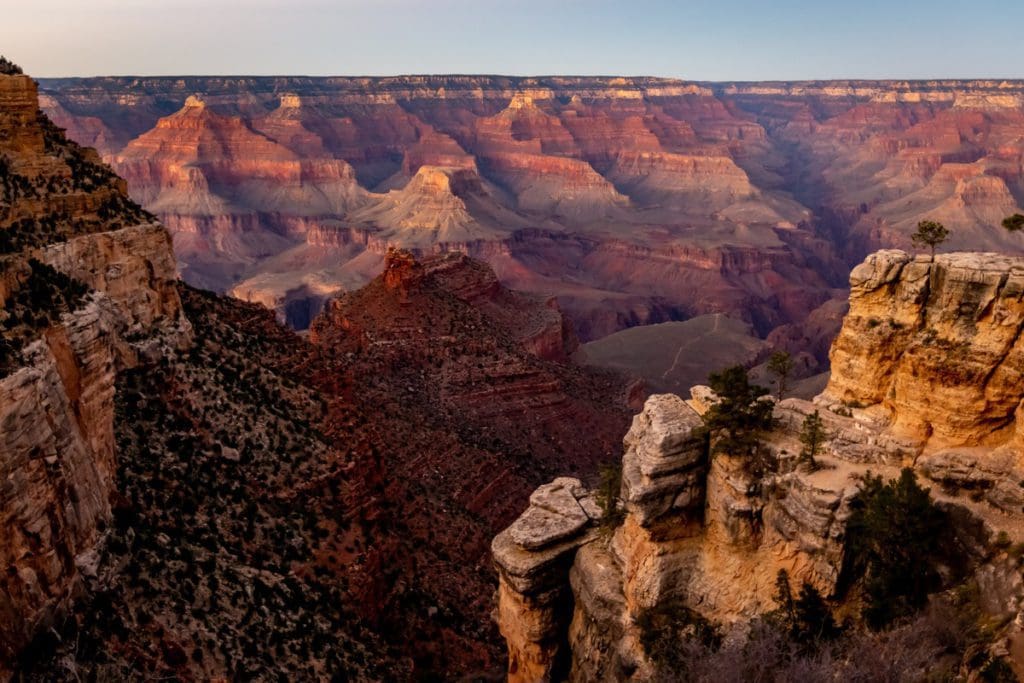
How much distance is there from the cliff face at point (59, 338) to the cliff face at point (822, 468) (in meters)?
10.8

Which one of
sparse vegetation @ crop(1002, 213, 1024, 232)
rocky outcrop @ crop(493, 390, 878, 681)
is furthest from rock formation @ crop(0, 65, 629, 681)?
sparse vegetation @ crop(1002, 213, 1024, 232)

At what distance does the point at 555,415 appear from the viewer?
52781mm

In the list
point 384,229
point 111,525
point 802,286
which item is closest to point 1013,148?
point 802,286

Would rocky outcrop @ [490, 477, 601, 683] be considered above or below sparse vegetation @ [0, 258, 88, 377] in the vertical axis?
below

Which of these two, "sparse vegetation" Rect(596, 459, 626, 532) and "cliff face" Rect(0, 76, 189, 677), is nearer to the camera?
"cliff face" Rect(0, 76, 189, 677)

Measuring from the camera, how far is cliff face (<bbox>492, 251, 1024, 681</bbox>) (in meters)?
18.0

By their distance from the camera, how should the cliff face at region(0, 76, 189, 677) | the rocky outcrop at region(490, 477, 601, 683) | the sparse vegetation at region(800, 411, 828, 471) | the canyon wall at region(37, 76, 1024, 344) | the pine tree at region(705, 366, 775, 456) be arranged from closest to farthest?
the cliff face at region(0, 76, 189, 677) → the sparse vegetation at region(800, 411, 828, 471) → the pine tree at region(705, 366, 775, 456) → the rocky outcrop at region(490, 477, 601, 683) → the canyon wall at region(37, 76, 1024, 344)

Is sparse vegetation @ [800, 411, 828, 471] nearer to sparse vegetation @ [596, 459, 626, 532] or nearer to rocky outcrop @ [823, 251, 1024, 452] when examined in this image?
rocky outcrop @ [823, 251, 1024, 452]

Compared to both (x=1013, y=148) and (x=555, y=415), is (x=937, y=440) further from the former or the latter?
(x=1013, y=148)

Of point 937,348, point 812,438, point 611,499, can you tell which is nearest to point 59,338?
point 611,499

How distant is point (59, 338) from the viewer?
20500 millimetres

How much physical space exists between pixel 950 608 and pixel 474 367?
124 feet

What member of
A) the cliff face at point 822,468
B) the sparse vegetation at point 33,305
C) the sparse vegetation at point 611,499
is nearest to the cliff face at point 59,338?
the sparse vegetation at point 33,305

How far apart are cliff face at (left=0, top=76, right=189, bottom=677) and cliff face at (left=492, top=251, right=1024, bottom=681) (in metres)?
10.8
